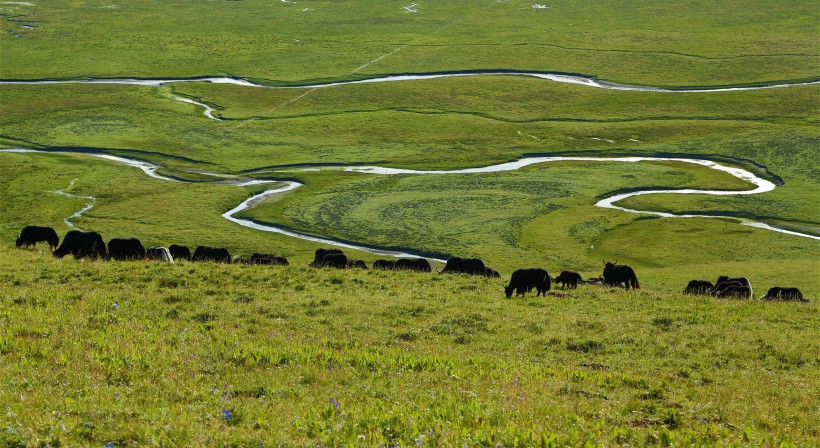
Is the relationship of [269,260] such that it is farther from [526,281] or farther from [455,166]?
[455,166]

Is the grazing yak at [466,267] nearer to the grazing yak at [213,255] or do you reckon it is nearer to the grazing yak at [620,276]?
the grazing yak at [620,276]

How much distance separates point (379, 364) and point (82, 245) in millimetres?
22100

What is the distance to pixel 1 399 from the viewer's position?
11758 mm

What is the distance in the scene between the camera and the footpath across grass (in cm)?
1143

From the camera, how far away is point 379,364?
1567cm

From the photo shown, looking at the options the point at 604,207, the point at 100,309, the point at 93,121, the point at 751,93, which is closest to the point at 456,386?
the point at 100,309

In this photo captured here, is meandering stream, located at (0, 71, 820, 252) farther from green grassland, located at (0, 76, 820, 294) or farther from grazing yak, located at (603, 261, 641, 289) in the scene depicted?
grazing yak, located at (603, 261, 641, 289)

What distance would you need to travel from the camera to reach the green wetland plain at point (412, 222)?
1291cm

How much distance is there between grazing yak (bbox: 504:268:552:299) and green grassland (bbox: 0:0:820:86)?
377ft

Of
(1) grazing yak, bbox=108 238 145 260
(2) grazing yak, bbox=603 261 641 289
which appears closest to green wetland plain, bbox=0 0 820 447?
(1) grazing yak, bbox=108 238 145 260

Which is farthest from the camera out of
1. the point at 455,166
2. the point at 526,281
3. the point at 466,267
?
the point at 455,166

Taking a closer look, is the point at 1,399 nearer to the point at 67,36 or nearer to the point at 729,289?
the point at 729,289

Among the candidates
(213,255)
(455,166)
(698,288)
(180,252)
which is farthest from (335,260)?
(455,166)

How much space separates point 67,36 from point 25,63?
879 inches
